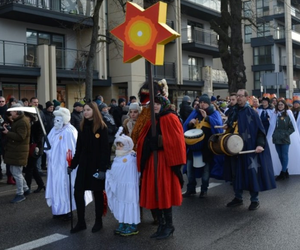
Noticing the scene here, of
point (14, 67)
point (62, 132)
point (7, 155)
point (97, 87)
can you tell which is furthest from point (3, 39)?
point (62, 132)

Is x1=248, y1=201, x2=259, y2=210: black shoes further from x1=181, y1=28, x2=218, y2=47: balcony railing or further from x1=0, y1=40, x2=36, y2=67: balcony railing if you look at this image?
x1=181, y1=28, x2=218, y2=47: balcony railing

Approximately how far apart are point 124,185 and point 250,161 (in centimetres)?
243

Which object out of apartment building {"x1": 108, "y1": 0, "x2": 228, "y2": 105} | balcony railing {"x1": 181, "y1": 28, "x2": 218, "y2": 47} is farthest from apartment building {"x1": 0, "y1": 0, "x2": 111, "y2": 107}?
balcony railing {"x1": 181, "y1": 28, "x2": 218, "y2": 47}

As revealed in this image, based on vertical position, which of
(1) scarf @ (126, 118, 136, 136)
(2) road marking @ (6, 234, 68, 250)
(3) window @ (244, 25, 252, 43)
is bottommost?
(2) road marking @ (6, 234, 68, 250)

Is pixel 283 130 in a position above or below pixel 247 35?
below

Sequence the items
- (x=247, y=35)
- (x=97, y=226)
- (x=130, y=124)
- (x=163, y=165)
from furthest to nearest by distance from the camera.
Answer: (x=247, y=35) < (x=130, y=124) < (x=97, y=226) < (x=163, y=165)

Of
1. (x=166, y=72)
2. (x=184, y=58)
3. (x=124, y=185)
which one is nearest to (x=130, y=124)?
(x=124, y=185)

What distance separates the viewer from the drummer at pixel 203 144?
7.56 meters

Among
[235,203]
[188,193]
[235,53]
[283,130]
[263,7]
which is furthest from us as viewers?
[263,7]

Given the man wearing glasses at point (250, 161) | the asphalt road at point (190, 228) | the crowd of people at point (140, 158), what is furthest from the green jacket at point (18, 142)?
the man wearing glasses at point (250, 161)

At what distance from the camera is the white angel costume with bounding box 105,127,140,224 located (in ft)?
17.6

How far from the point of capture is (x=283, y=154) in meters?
9.61

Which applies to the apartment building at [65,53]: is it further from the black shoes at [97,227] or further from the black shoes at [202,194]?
the black shoes at [97,227]

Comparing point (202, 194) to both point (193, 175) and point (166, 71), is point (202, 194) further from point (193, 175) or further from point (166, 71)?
point (166, 71)
